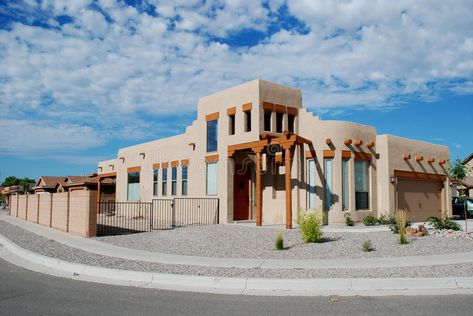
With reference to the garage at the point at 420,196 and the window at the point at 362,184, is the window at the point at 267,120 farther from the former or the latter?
the garage at the point at 420,196

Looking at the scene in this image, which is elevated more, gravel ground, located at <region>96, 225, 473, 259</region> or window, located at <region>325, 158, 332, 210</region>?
window, located at <region>325, 158, 332, 210</region>

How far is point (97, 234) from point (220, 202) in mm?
6359

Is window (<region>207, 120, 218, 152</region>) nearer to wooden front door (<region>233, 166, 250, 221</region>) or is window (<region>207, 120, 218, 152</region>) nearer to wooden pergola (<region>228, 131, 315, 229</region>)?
wooden pergola (<region>228, 131, 315, 229</region>)

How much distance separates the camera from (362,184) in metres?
22.3

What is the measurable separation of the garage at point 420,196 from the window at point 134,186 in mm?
17889

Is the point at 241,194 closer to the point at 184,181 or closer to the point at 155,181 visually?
the point at 184,181

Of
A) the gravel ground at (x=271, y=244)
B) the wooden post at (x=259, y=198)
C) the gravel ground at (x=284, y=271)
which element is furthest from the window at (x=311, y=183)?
the gravel ground at (x=284, y=271)

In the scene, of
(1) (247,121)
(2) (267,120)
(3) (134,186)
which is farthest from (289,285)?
(3) (134,186)

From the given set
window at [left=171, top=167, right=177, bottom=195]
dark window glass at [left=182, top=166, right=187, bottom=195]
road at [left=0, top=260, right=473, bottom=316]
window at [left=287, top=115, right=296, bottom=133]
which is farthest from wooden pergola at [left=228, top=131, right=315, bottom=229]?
road at [left=0, top=260, right=473, bottom=316]

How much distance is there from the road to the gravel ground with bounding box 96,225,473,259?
4467mm

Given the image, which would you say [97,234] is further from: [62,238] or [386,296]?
[386,296]

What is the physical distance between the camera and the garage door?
77.9 ft

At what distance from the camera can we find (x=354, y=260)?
11781 millimetres

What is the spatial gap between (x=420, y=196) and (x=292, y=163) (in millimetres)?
8528
